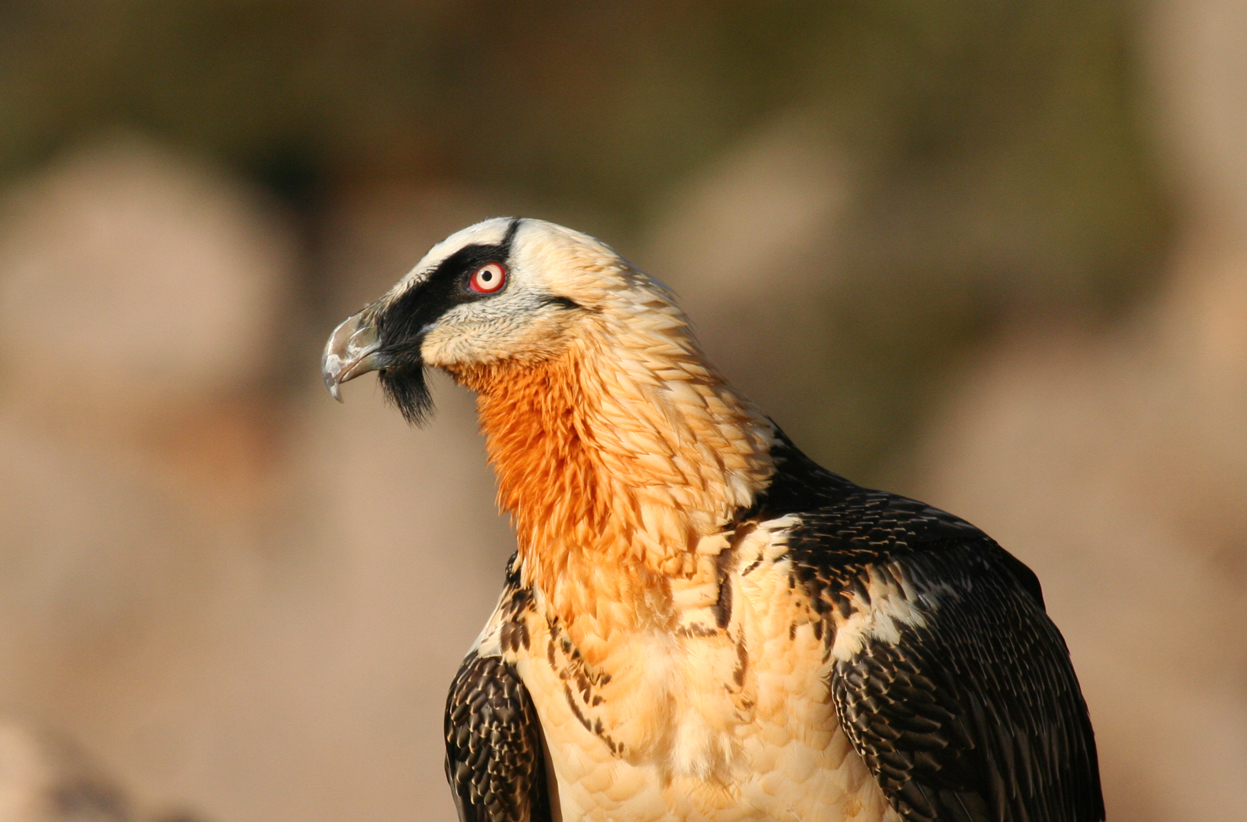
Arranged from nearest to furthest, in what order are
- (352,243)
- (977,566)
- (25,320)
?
1. (977,566)
2. (25,320)
3. (352,243)

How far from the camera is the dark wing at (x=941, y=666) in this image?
3.18m

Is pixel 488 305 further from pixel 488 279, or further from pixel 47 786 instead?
pixel 47 786

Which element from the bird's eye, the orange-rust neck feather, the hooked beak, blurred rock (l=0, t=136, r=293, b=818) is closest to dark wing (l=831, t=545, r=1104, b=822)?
the orange-rust neck feather

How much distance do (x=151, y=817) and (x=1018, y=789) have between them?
3049 mm

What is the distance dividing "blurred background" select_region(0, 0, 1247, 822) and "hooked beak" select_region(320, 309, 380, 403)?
7720 mm

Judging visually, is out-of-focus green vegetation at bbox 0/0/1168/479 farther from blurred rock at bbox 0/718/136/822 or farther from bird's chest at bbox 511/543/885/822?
A: bird's chest at bbox 511/543/885/822

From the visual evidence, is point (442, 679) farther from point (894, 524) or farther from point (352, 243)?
point (894, 524)

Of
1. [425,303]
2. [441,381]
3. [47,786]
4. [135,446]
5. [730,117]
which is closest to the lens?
[425,303]

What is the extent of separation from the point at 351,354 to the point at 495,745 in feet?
4.11

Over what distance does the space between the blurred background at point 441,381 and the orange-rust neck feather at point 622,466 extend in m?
7.63

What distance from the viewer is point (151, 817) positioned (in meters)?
4.48

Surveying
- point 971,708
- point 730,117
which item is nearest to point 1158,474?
point 730,117

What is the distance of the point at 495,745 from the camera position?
3623 millimetres

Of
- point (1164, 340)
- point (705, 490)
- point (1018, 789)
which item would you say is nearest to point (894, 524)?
point (705, 490)
